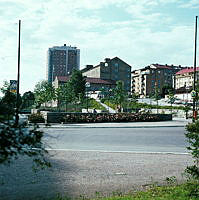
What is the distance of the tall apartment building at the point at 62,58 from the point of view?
15725cm

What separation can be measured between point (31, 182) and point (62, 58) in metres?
155

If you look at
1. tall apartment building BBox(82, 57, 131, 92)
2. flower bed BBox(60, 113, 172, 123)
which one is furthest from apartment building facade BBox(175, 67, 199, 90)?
flower bed BBox(60, 113, 172, 123)

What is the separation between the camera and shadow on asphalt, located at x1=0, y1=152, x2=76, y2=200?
5195 millimetres

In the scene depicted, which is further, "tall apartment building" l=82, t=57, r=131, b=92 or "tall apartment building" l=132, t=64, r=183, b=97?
"tall apartment building" l=132, t=64, r=183, b=97

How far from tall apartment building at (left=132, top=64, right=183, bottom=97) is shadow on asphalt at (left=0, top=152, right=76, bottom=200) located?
123 meters

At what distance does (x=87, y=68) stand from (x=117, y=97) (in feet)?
350

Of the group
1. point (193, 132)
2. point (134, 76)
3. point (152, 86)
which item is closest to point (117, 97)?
point (193, 132)

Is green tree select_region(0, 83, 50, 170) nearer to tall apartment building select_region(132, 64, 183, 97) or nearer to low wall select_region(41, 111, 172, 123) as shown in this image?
low wall select_region(41, 111, 172, 123)

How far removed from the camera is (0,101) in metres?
3.05

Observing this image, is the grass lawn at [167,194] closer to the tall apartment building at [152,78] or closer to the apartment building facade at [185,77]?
the apartment building facade at [185,77]

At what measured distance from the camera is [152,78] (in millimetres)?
134750

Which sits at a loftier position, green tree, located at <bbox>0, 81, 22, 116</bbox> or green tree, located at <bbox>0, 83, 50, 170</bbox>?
green tree, located at <bbox>0, 81, 22, 116</bbox>

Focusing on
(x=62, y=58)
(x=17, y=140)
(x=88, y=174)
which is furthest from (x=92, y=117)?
(x=62, y=58)

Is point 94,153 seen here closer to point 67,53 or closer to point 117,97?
point 117,97
